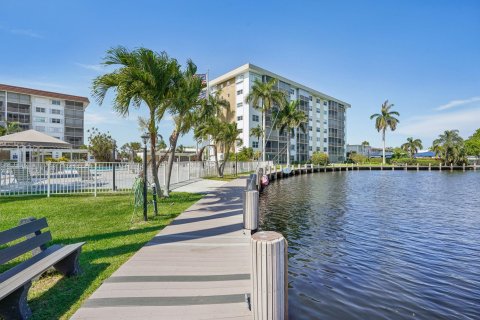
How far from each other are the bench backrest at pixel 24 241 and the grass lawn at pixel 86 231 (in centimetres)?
72

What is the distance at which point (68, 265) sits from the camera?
4996mm

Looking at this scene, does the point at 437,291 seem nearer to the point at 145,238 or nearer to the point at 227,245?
the point at 227,245

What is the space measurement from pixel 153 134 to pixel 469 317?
1184cm

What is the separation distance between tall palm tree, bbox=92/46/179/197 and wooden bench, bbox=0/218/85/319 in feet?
26.2

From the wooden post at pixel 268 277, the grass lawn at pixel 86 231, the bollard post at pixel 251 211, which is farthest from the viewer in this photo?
the bollard post at pixel 251 211

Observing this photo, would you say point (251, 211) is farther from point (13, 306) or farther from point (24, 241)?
point (13, 306)

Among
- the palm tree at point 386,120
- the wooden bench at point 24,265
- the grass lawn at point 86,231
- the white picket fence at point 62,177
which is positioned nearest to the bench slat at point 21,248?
the wooden bench at point 24,265

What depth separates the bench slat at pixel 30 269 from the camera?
3.49 m

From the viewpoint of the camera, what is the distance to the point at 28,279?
3652 mm

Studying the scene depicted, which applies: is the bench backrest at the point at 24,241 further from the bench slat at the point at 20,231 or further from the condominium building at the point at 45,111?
the condominium building at the point at 45,111

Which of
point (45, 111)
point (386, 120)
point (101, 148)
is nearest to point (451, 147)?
point (386, 120)

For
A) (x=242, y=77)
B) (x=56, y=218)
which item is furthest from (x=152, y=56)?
(x=242, y=77)

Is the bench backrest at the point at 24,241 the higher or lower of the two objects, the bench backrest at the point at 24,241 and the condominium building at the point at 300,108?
the lower

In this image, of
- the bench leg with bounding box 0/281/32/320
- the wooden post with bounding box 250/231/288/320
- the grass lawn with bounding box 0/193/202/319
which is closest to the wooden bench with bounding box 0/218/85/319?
the bench leg with bounding box 0/281/32/320
